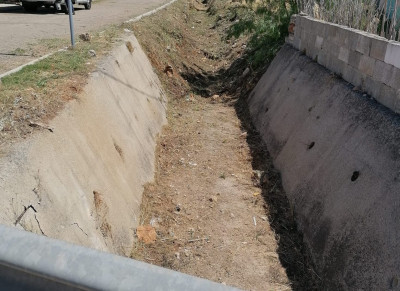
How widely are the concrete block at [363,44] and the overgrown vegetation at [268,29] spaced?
5100 millimetres

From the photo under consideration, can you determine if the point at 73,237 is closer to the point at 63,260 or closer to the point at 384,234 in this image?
the point at 63,260

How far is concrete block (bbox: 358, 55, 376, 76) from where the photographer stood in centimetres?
550

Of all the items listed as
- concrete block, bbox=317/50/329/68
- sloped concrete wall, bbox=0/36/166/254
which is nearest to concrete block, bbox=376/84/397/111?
concrete block, bbox=317/50/329/68

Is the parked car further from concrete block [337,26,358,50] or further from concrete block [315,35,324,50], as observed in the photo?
concrete block [337,26,358,50]

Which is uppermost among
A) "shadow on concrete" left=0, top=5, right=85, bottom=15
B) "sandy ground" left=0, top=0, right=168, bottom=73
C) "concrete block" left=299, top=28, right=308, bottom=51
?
"concrete block" left=299, top=28, right=308, bottom=51

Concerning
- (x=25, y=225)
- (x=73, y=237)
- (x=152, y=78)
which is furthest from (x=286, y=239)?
(x=152, y=78)

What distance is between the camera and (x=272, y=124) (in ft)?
26.2

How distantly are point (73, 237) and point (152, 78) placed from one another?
6.59 metres

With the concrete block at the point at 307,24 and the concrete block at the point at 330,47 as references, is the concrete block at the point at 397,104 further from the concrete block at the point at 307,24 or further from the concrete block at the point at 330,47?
the concrete block at the point at 307,24

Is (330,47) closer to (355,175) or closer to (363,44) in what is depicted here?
(363,44)

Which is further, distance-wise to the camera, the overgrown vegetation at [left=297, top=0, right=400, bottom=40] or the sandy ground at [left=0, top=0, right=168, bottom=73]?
the sandy ground at [left=0, top=0, right=168, bottom=73]

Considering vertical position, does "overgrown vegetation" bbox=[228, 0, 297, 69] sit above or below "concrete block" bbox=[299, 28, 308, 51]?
below

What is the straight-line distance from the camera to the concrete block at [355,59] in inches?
234

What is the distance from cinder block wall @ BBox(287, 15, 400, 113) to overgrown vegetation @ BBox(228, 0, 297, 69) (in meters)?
2.46
